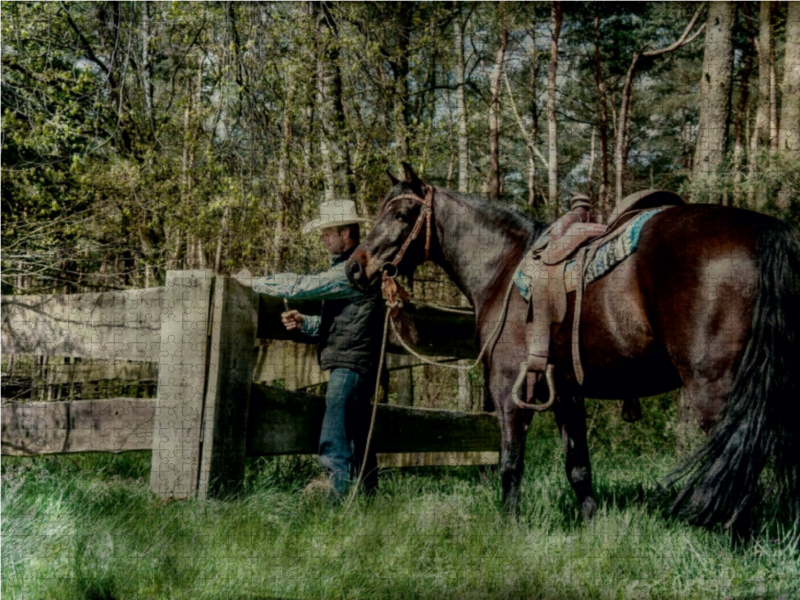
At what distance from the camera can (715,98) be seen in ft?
19.5

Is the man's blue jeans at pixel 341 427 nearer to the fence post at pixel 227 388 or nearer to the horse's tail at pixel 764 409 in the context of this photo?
the fence post at pixel 227 388

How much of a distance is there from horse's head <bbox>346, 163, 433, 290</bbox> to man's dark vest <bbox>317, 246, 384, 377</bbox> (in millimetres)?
210

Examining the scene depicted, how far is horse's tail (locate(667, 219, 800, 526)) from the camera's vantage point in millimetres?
2949

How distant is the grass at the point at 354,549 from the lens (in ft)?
9.14

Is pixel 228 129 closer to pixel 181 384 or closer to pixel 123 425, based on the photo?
pixel 181 384

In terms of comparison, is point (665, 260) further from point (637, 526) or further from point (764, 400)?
point (637, 526)

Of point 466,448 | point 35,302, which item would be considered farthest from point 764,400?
point 35,302

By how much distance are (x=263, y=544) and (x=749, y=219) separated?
270 centimetres

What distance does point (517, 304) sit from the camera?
394 centimetres

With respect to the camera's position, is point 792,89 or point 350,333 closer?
point 350,333

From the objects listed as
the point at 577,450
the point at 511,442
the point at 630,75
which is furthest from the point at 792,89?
the point at 511,442

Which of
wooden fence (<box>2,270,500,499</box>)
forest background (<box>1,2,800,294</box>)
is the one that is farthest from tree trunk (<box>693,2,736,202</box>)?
wooden fence (<box>2,270,500,499</box>)

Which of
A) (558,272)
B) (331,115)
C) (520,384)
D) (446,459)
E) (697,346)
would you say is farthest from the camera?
(331,115)

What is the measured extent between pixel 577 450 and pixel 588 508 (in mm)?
340
